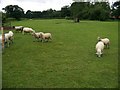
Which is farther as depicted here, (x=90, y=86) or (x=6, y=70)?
(x=6, y=70)

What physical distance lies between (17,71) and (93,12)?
252 ft

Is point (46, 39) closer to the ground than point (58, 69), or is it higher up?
higher up

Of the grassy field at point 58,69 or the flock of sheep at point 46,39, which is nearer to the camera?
the grassy field at point 58,69

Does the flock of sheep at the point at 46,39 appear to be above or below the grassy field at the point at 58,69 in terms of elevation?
above

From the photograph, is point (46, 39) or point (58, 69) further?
point (46, 39)

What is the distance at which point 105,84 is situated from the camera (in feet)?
32.6

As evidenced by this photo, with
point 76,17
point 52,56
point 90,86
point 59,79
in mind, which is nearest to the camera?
point 90,86

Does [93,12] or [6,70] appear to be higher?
[93,12]

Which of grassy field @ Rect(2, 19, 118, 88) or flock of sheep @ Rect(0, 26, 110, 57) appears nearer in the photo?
grassy field @ Rect(2, 19, 118, 88)

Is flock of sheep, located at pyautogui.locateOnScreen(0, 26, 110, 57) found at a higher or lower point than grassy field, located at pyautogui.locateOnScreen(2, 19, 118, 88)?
higher

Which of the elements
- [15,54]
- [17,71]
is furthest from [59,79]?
[15,54]

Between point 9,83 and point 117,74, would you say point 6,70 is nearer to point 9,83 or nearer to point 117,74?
point 9,83

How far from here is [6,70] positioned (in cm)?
1192

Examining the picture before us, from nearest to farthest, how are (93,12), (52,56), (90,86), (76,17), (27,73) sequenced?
1. (90,86)
2. (27,73)
3. (52,56)
4. (76,17)
5. (93,12)
